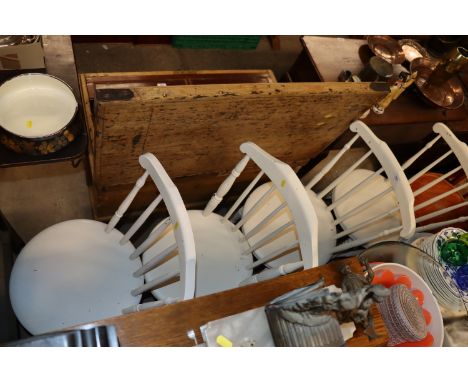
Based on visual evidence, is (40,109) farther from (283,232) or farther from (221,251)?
(283,232)

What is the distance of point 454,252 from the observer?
152cm

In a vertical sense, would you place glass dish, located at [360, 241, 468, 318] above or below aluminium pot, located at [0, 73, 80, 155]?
below

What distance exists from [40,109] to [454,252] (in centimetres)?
163

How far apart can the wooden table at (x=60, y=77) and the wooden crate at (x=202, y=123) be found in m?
0.06

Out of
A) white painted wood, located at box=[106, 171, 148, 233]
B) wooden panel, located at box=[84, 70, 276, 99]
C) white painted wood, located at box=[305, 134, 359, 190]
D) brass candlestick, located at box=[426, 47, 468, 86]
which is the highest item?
wooden panel, located at box=[84, 70, 276, 99]

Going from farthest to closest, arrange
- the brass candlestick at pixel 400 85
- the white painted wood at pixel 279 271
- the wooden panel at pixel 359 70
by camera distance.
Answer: the wooden panel at pixel 359 70, the brass candlestick at pixel 400 85, the white painted wood at pixel 279 271

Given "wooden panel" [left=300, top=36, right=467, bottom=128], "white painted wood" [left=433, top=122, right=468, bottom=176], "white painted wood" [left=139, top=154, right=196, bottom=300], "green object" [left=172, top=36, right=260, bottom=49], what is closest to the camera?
"white painted wood" [left=139, top=154, right=196, bottom=300]

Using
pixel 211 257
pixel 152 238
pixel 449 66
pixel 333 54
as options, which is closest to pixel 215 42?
pixel 333 54

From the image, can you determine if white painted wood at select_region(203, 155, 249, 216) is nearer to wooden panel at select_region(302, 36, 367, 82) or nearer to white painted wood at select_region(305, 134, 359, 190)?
white painted wood at select_region(305, 134, 359, 190)

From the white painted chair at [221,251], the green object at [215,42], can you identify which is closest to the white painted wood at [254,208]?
the white painted chair at [221,251]

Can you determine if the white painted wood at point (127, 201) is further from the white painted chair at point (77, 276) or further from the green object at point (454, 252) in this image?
the green object at point (454, 252)

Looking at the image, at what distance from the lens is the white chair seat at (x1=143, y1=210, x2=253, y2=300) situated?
62.0 inches

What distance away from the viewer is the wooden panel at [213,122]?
116 cm

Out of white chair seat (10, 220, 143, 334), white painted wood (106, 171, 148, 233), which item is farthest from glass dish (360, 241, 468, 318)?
white chair seat (10, 220, 143, 334)
